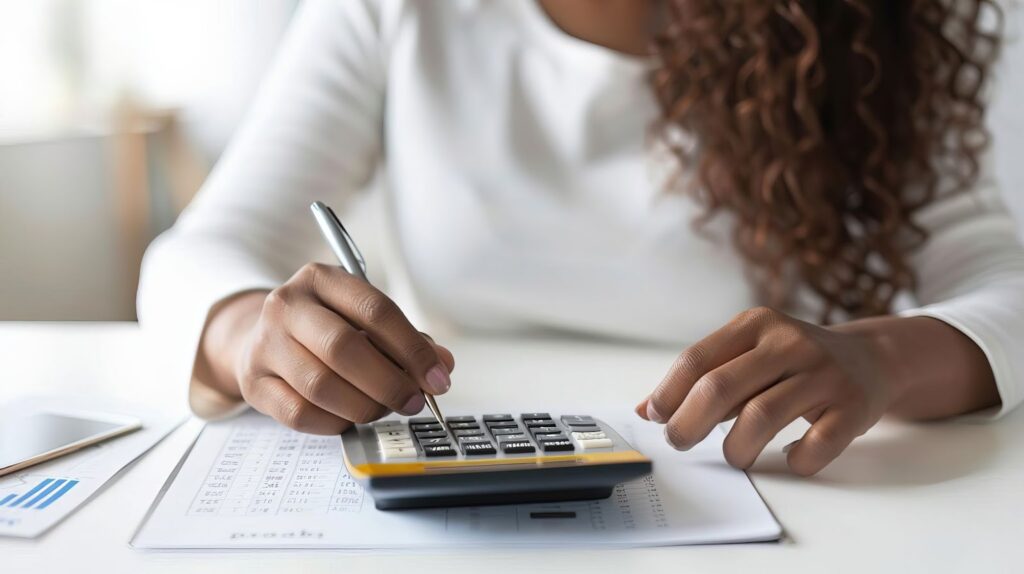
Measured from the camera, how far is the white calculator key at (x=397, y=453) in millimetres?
474

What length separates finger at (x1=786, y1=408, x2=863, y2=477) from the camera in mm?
533

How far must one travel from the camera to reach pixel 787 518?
0.48 metres

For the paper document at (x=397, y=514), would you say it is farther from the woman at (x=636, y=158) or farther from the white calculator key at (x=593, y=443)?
the woman at (x=636, y=158)

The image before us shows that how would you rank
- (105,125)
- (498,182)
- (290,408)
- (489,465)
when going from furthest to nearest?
(105,125) < (498,182) < (290,408) < (489,465)

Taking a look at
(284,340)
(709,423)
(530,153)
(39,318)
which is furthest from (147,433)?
(39,318)

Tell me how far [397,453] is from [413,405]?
0.21 feet

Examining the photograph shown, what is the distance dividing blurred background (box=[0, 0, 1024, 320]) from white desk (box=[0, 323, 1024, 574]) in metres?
2.03

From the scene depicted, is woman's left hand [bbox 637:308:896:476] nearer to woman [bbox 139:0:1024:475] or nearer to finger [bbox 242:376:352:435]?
finger [bbox 242:376:352:435]

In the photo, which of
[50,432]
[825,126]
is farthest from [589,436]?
[825,126]

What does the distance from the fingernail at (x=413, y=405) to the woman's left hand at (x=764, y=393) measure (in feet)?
0.43

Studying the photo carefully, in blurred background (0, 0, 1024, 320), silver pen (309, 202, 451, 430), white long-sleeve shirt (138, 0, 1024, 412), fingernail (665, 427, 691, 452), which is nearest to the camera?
fingernail (665, 427, 691, 452)

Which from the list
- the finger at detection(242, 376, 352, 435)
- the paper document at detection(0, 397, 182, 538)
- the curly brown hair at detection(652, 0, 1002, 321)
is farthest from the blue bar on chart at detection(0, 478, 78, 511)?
the curly brown hair at detection(652, 0, 1002, 321)

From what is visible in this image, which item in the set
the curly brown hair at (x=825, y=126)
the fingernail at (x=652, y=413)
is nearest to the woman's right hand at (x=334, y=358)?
the fingernail at (x=652, y=413)

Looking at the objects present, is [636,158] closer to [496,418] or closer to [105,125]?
[496,418]
